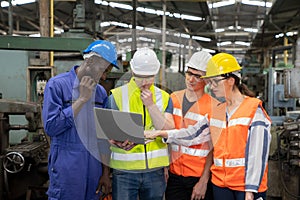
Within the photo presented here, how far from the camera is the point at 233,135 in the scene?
1448mm

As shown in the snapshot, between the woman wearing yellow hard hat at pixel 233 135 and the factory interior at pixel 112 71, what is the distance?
611 mm

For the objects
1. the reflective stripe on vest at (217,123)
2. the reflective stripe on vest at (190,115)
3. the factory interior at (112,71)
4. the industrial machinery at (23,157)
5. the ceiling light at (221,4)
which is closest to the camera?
the reflective stripe on vest at (217,123)

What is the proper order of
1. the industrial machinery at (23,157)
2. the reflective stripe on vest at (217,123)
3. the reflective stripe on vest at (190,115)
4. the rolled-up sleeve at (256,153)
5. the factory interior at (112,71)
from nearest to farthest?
the rolled-up sleeve at (256,153) < the reflective stripe on vest at (217,123) < the reflective stripe on vest at (190,115) < the industrial machinery at (23,157) < the factory interior at (112,71)


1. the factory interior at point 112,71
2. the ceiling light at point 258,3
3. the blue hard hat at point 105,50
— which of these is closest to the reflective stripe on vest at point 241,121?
the blue hard hat at point 105,50

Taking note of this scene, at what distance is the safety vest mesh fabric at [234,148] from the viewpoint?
1438 millimetres

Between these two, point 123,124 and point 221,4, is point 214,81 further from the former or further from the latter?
point 221,4

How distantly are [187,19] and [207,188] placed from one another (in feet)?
19.7

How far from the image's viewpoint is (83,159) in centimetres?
151

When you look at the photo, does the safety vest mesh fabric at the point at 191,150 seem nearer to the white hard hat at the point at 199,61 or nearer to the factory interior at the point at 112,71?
the white hard hat at the point at 199,61

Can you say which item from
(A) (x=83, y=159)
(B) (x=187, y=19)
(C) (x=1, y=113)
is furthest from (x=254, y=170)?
(B) (x=187, y=19)

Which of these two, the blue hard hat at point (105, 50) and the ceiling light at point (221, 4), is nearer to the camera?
the blue hard hat at point (105, 50)

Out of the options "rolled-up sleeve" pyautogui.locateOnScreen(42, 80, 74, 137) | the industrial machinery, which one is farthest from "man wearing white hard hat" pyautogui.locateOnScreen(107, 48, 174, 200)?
the industrial machinery

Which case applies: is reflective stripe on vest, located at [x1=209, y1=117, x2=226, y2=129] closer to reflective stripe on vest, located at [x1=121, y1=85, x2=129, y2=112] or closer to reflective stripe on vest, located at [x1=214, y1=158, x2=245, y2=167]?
reflective stripe on vest, located at [x1=214, y1=158, x2=245, y2=167]

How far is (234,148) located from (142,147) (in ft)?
1.29
